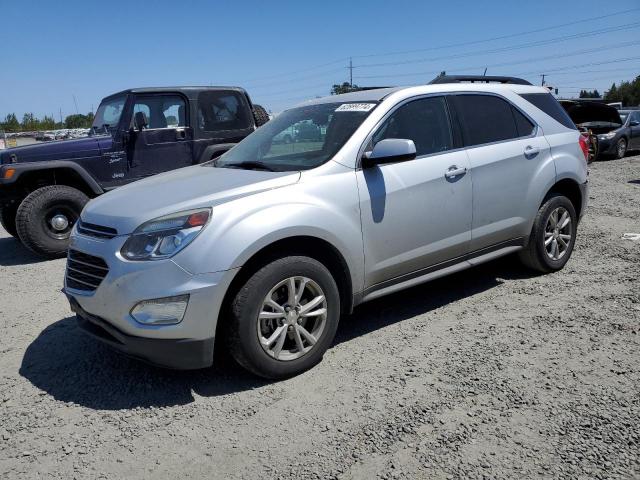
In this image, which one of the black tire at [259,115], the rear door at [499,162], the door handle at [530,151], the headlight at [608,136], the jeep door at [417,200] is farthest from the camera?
the headlight at [608,136]

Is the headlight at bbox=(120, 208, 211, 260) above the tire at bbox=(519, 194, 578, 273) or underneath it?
above

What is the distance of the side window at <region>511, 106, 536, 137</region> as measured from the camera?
14.9 ft

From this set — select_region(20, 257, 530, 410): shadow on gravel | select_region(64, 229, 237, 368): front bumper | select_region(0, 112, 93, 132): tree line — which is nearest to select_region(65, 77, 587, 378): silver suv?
select_region(64, 229, 237, 368): front bumper

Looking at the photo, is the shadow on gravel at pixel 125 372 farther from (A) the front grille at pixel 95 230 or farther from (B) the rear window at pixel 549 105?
(B) the rear window at pixel 549 105

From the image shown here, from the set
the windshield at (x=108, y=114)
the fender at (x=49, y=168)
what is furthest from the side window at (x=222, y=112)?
the fender at (x=49, y=168)

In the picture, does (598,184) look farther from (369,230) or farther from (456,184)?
(369,230)

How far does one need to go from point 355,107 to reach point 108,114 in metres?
5.01

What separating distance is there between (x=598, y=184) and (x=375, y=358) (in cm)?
947

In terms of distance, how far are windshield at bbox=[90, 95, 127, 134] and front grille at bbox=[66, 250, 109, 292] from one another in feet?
14.5

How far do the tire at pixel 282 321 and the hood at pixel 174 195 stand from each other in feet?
1.64

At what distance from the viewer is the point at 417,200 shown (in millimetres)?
3656

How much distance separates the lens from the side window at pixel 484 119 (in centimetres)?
416

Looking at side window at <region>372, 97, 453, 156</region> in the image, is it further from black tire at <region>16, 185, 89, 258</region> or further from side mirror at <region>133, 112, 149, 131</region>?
black tire at <region>16, 185, 89, 258</region>

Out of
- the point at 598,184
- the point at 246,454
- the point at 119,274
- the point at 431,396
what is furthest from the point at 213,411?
the point at 598,184
